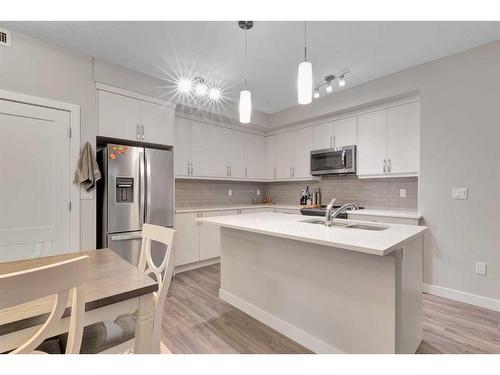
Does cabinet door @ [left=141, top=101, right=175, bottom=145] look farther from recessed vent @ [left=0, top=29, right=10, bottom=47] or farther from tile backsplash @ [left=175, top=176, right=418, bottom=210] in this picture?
recessed vent @ [left=0, top=29, right=10, bottom=47]

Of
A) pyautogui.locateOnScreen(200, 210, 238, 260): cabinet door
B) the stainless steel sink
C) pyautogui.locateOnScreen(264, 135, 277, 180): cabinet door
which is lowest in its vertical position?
pyautogui.locateOnScreen(200, 210, 238, 260): cabinet door

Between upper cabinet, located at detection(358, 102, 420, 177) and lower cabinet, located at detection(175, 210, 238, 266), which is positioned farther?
lower cabinet, located at detection(175, 210, 238, 266)

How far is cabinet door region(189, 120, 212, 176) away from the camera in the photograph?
3.82 metres

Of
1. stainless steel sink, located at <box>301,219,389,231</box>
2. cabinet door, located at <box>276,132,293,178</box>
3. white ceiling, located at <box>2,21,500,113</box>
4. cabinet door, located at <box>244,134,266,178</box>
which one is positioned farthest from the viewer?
cabinet door, located at <box>244,134,266,178</box>

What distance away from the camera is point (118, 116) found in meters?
2.82

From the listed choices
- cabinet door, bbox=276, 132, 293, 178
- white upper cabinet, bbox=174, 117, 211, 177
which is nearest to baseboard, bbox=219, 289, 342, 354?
white upper cabinet, bbox=174, 117, 211, 177

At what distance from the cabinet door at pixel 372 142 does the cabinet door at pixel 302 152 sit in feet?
2.90

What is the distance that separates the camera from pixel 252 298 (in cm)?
228

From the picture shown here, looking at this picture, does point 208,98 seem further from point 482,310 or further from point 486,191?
point 482,310

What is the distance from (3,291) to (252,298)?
1.94 metres

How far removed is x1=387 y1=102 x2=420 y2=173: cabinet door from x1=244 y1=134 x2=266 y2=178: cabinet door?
2.31 meters

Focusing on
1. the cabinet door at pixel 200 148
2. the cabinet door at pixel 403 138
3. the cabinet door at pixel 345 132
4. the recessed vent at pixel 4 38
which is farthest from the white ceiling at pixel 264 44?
the cabinet door at pixel 200 148

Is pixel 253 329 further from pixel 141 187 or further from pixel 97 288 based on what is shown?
pixel 141 187
